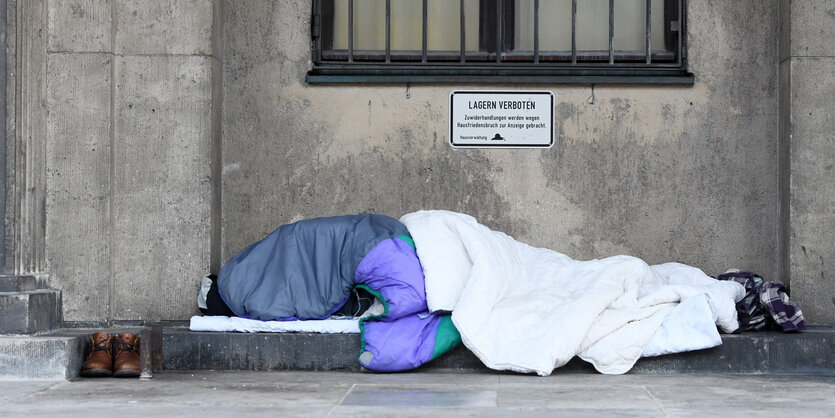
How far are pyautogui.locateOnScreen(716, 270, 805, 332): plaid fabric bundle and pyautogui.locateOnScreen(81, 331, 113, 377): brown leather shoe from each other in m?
3.40

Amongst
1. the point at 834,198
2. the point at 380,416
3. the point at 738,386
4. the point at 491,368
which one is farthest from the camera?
the point at 834,198

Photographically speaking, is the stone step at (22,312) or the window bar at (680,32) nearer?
the stone step at (22,312)

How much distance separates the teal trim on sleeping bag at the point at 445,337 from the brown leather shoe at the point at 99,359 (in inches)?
66.6

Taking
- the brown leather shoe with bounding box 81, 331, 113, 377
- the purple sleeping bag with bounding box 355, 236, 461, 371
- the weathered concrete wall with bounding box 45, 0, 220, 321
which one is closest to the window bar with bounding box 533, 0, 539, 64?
the purple sleeping bag with bounding box 355, 236, 461, 371

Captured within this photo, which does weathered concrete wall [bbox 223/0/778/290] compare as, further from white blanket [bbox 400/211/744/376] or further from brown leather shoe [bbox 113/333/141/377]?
brown leather shoe [bbox 113/333/141/377]

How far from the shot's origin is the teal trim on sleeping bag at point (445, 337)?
5.60 metres

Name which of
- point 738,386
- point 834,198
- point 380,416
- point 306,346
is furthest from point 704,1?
point 380,416

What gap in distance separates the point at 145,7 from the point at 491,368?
9.48ft

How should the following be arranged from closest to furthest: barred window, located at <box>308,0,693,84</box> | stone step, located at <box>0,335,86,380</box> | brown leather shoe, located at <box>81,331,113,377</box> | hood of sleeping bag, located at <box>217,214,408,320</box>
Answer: stone step, located at <box>0,335,86,380</box> < brown leather shoe, located at <box>81,331,113,377</box> < hood of sleeping bag, located at <box>217,214,408,320</box> < barred window, located at <box>308,0,693,84</box>

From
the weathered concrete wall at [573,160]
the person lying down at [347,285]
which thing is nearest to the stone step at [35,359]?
the person lying down at [347,285]

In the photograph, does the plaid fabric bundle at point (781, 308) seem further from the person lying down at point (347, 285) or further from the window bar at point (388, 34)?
the window bar at point (388, 34)

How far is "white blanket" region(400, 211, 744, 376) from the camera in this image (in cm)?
548

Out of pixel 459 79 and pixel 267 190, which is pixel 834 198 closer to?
pixel 459 79

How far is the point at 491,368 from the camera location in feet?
18.1
